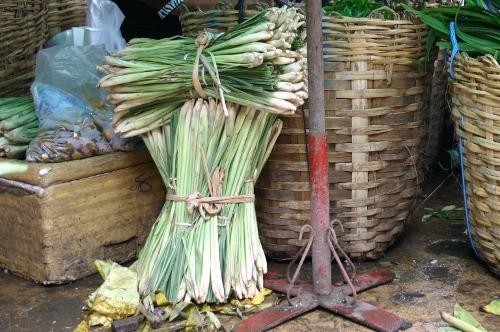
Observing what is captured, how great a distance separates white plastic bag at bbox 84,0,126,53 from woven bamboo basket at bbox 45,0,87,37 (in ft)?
1.15

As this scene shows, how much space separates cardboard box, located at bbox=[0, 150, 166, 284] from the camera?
295 cm

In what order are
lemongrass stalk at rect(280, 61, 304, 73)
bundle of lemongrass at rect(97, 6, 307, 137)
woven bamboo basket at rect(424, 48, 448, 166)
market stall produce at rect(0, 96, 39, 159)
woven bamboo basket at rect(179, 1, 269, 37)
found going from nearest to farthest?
1. bundle of lemongrass at rect(97, 6, 307, 137)
2. lemongrass stalk at rect(280, 61, 304, 73)
3. woven bamboo basket at rect(179, 1, 269, 37)
4. market stall produce at rect(0, 96, 39, 159)
5. woven bamboo basket at rect(424, 48, 448, 166)

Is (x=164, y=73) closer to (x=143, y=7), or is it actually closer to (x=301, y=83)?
(x=301, y=83)

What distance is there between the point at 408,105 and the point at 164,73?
1.17 meters

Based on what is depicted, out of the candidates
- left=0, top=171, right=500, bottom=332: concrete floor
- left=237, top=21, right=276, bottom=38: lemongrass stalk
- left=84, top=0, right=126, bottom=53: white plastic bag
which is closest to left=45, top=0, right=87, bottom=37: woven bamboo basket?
left=84, top=0, right=126, bottom=53: white plastic bag

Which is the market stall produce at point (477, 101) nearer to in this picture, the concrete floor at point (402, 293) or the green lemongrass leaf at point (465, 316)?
the concrete floor at point (402, 293)

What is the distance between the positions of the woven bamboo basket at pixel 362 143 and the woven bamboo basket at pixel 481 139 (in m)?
0.27

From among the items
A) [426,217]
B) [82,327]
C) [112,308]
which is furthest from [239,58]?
[426,217]

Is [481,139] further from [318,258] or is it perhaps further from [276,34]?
[276,34]

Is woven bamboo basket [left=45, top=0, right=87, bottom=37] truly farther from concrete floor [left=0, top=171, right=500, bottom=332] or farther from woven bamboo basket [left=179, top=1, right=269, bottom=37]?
concrete floor [left=0, top=171, right=500, bottom=332]

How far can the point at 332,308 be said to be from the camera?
2600 mm

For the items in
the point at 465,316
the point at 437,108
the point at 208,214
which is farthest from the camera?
the point at 437,108

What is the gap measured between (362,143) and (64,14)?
261 centimetres

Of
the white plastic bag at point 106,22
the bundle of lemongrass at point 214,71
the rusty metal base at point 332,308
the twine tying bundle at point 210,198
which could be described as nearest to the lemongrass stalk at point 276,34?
the bundle of lemongrass at point 214,71
